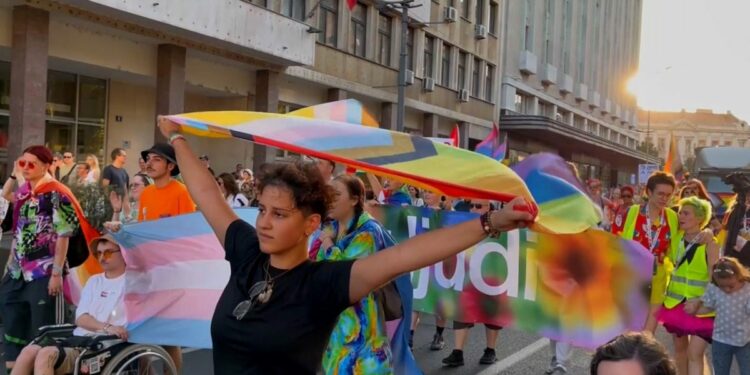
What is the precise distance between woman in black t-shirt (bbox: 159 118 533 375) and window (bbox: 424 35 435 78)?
29.4m

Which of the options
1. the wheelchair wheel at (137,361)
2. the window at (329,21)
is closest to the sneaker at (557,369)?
the wheelchair wheel at (137,361)

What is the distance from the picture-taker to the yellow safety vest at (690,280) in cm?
585

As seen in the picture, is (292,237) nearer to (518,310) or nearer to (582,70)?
(518,310)

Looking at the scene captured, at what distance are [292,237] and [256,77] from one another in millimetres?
19529

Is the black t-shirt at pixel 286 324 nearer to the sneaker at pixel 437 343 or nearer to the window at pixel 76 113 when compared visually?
the sneaker at pixel 437 343

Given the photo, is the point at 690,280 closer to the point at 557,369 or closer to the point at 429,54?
the point at 557,369

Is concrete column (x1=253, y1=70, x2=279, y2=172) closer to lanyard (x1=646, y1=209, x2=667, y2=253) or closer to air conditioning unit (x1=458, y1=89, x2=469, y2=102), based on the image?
air conditioning unit (x1=458, y1=89, x2=469, y2=102)

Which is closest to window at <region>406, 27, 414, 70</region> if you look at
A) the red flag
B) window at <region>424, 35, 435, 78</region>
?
window at <region>424, 35, 435, 78</region>

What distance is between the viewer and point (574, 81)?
54000 mm

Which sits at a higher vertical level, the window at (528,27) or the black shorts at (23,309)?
the window at (528,27)

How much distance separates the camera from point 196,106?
2233 centimetres

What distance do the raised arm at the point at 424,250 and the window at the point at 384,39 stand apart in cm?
2599

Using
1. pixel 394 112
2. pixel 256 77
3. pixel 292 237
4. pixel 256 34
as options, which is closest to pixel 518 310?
pixel 292 237

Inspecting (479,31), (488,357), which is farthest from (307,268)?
(479,31)
